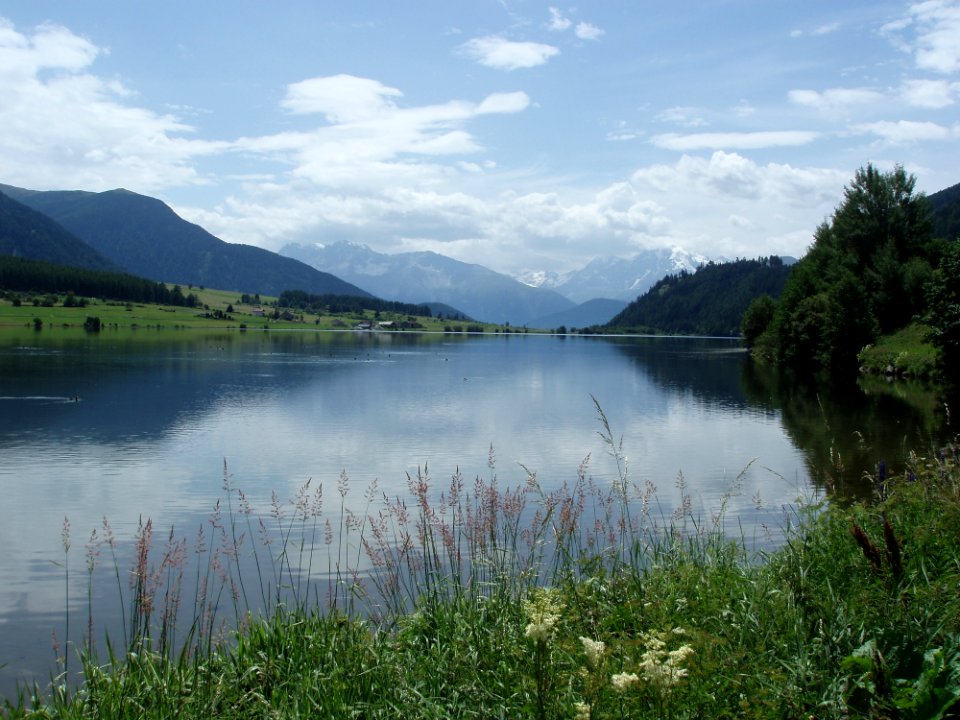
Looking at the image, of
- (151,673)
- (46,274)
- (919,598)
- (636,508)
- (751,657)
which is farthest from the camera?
(46,274)

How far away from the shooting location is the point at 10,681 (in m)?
9.42

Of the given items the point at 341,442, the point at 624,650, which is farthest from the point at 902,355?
the point at 624,650

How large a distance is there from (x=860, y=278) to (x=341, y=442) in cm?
6149

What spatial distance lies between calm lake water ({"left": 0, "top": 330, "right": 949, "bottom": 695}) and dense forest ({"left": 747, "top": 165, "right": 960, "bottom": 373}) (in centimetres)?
1406

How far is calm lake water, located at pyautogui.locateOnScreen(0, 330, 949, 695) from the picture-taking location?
16.2 m

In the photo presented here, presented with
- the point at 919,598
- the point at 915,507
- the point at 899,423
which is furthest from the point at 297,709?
the point at 899,423

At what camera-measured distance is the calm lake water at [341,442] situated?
53.3 ft

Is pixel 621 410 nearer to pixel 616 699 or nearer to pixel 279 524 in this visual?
pixel 279 524

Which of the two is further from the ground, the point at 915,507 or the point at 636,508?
the point at 915,507

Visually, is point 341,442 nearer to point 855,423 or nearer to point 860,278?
point 855,423

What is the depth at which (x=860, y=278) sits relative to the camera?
72.8 meters

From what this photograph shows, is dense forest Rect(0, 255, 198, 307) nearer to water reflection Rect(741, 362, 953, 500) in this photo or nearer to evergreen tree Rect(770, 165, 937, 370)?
evergreen tree Rect(770, 165, 937, 370)

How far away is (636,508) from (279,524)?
789cm

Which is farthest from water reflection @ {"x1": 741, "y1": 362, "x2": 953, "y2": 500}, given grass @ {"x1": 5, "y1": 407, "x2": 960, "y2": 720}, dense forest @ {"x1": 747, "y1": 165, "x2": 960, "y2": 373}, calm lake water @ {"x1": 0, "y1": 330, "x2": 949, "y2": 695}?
dense forest @ {"x1": 747, "y1": 165, "x2": 960, "y2": 373}
